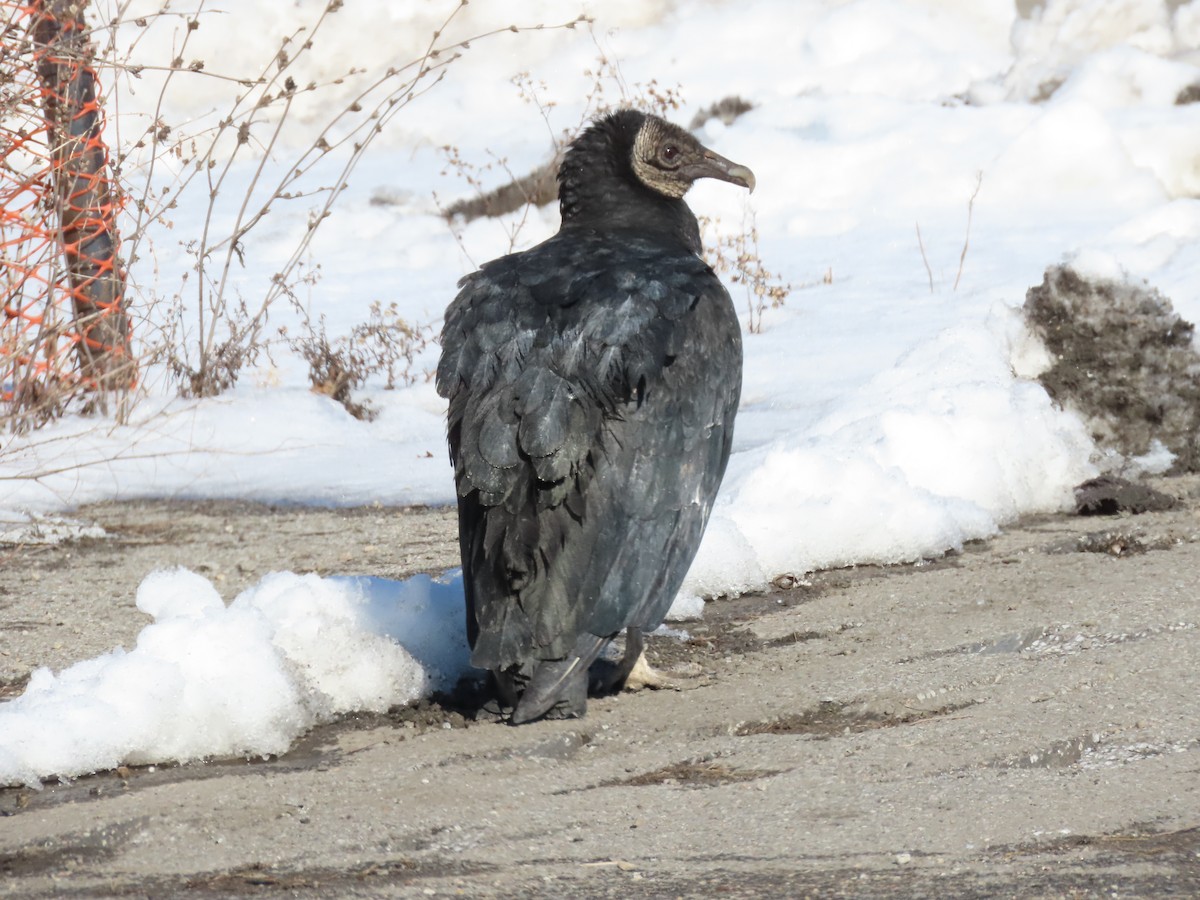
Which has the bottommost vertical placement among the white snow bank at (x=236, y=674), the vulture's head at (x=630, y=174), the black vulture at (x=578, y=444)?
the white snow bank at (x=236, y=674)

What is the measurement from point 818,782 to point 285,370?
22.6 feet

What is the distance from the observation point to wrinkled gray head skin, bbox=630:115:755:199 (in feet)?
14.5

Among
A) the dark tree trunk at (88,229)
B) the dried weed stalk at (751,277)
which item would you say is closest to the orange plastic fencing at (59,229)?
the dark tree trunk at (88,229)

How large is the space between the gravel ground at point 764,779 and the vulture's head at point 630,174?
3.75 ft

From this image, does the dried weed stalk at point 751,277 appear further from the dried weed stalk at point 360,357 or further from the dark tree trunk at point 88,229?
the dark tree trunk at point 88,229

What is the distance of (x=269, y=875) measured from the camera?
2443 millimetres

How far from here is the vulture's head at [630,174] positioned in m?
4.36

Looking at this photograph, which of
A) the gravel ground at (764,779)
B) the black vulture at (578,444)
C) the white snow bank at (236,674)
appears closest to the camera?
the gravel ground at (764,779)

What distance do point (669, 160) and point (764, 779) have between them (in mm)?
2194

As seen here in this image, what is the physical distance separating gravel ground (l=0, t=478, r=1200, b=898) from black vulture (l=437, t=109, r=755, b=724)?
220 millimetres

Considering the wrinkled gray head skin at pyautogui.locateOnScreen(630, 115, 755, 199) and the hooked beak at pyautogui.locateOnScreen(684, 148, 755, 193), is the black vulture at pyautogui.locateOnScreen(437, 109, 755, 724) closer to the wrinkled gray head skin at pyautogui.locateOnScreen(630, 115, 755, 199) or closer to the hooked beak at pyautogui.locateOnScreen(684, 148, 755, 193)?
the wrinkled gray head skin at pyautogui.locateOnScreen(630, 115, 755, 199)

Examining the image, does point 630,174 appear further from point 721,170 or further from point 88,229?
point 88,229

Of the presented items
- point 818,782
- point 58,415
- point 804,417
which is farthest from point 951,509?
point 58,415

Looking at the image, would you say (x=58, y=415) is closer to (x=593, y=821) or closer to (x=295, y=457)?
(x=295, y=457)
